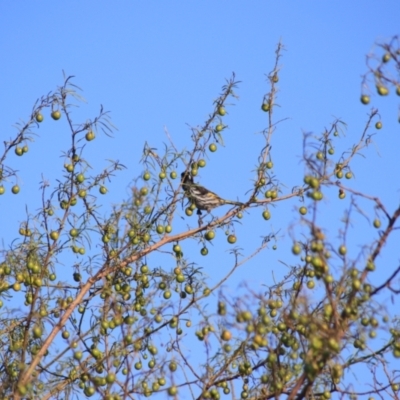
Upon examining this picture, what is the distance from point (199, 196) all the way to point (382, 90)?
348 centimetres

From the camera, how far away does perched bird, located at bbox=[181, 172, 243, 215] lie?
769 centimetres

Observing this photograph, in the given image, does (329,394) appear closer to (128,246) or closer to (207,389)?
(207,389)

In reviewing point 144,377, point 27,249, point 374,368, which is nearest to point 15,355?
point 27,249

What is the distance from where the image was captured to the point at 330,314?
4168 mm

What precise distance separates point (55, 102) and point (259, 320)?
3.09 meters

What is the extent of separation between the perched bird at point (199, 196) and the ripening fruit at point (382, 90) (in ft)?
9.46

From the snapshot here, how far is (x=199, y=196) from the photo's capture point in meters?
8.02

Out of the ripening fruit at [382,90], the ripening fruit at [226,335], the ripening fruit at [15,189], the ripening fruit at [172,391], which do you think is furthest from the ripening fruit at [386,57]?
the ripening fruit at [15,189]

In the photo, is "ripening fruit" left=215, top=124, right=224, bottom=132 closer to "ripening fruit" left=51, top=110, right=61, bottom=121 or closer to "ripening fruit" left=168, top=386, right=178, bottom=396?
"ripening fruit" left=51, top=110, right=61, bottom=121

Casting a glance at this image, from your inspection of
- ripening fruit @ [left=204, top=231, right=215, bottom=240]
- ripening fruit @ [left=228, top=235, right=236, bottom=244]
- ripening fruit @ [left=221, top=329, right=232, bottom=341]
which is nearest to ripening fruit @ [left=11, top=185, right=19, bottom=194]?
ripening fruit @ [left=204, top=231, right=215, bottom=240]

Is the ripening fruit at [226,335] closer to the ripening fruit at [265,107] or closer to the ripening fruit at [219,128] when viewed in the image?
the ripening fruit at [219,128]

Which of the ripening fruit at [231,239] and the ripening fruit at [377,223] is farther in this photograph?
the ripening fruit at [231,239]

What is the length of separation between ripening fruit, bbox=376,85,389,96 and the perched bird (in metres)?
2.88

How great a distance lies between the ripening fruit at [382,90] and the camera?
15.5 feet
